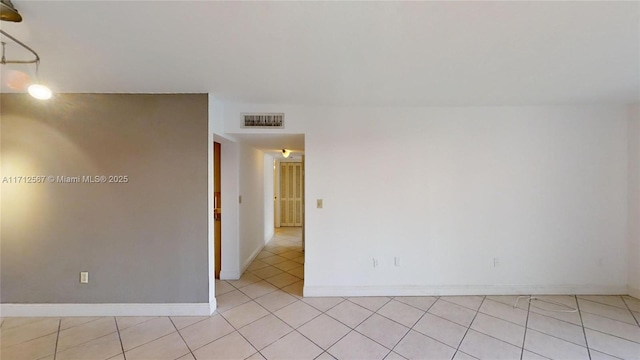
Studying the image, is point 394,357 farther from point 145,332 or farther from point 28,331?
point 28,331

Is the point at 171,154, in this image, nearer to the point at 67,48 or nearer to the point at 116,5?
the point at 67,48

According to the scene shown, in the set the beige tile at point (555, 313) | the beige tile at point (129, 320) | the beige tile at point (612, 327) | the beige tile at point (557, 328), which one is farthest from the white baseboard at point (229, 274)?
Answer: the beige tile at point (612, 327)

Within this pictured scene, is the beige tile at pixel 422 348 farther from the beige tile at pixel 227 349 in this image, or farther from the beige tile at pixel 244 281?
the beige tile at pixel 244 281

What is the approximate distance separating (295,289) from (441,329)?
1784 mm

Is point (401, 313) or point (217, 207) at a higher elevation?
point (217, 207)

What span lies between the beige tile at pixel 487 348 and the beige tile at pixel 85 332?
3371mm

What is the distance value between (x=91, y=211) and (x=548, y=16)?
Result: 420 cm

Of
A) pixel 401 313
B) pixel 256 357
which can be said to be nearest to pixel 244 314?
pixel 256 357

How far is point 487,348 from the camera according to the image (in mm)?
2123

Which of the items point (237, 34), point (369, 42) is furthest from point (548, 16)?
point (237, 34)

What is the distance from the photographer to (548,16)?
1390 mm

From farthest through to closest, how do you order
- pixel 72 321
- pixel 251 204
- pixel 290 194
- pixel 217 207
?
pixel 290 194
pixel 251 204
pixel 217 207
pixel 72 321

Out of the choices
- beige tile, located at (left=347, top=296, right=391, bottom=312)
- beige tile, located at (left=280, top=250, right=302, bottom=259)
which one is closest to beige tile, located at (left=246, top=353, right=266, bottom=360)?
beige tile, located at (left=347, top=296, right=391, bottom=312)

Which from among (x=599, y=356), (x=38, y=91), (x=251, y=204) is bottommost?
(x=599, y=356)
